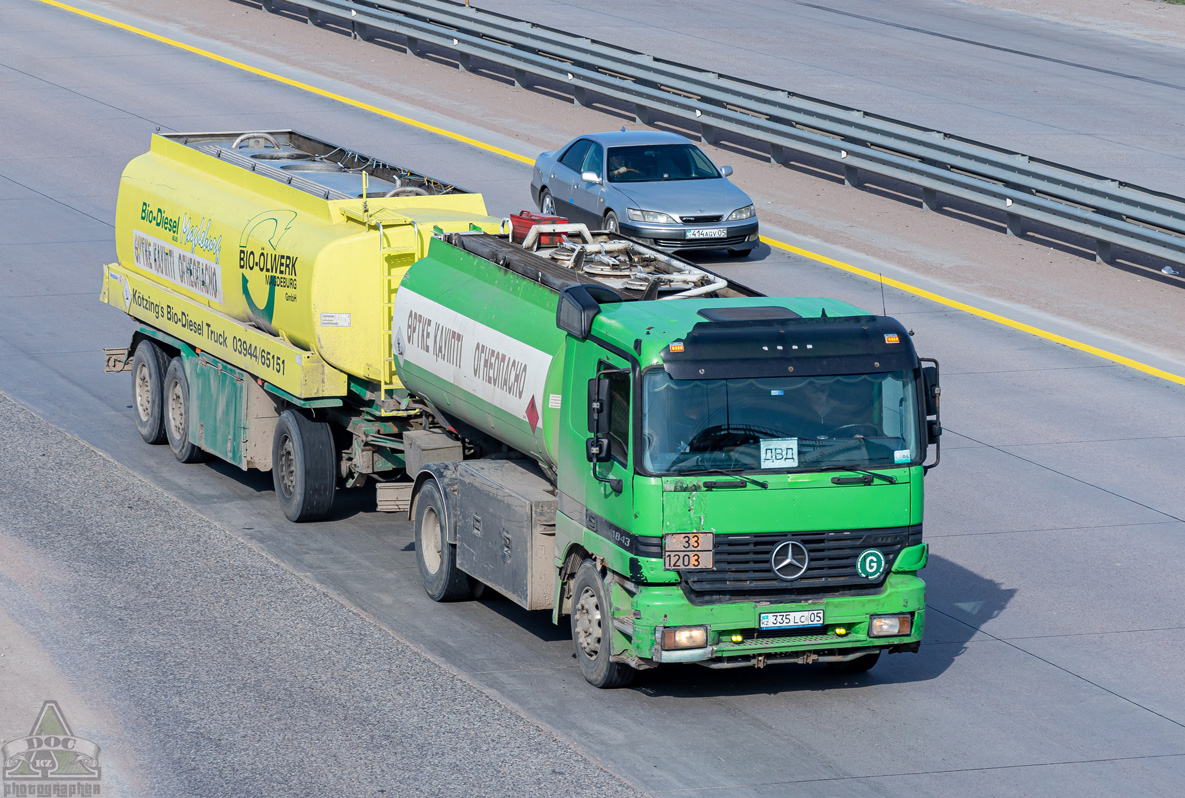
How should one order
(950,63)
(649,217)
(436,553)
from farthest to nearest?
(950,63) → (649,217) → (436,553)

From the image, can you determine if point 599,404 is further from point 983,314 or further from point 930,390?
point 983,314

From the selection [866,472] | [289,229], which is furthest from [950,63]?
[866,472]

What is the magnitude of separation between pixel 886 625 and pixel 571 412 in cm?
244

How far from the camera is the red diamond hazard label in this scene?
1149 centimetres

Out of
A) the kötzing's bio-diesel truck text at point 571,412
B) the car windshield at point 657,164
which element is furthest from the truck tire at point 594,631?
the car windshield at point 657,164

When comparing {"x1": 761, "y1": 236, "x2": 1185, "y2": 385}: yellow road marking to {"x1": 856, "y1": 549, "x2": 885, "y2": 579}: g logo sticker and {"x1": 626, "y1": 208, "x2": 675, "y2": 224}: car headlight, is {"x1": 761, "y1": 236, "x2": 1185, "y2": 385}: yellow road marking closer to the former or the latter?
{"x1": 626, "y1": 208, "x2": 675, "y2": 224}: car headlight

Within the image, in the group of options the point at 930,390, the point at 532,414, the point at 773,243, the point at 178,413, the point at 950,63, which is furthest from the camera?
the point at 950,63

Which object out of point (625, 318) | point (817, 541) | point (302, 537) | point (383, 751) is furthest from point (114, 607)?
point (817, 541)

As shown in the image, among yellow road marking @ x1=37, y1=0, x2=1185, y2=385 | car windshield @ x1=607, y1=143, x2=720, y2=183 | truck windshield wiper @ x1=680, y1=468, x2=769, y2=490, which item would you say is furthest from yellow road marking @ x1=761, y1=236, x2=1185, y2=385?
truck windshield wiper @ x1=680, y1=468, x2=769, y2=490

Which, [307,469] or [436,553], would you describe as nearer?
[436,553]

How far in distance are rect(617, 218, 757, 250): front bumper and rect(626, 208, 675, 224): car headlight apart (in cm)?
6

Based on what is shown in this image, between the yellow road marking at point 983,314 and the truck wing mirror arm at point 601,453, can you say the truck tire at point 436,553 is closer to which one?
the truck wing mirror arm at point 601,453

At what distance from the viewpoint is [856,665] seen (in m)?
11.3

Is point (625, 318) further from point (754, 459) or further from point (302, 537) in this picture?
point (302, 537)
